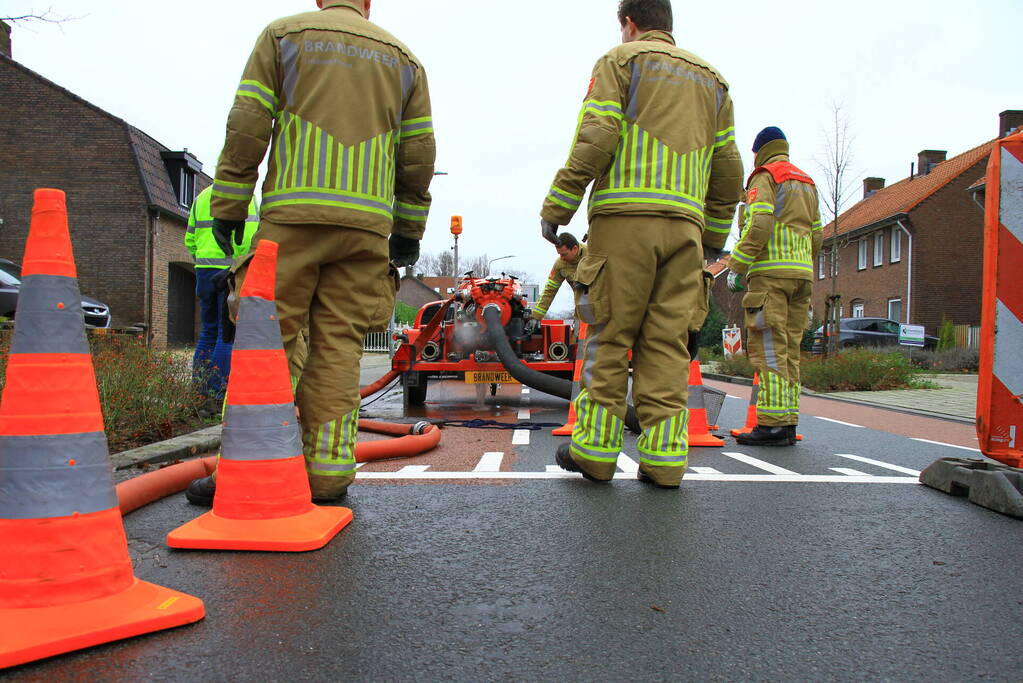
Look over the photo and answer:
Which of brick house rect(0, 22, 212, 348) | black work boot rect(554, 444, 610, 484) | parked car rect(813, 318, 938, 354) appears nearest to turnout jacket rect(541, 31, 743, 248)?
black work boot rect(554, 444, 610, 484)

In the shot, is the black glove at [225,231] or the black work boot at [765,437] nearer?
the black glove at [225,231]

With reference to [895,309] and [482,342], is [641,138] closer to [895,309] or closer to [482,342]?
[482,342]

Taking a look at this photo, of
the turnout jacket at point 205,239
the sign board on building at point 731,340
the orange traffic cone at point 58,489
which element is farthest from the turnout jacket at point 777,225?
the sign board on building at point 731,340

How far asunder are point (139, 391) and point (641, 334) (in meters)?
3.63

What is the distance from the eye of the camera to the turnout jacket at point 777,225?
19.0ft

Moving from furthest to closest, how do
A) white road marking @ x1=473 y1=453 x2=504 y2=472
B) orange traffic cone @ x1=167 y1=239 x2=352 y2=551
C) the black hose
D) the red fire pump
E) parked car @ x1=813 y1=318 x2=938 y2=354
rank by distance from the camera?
1. parked car @ x1=813 y1=318 x2=938 y2=354
2. the red fire pump
3. the black hose
4. white road marking @ x1=473 y1=453 x2=504 y2=472
5. orange traffic cone @ x1=167 y1=239 x2=352 y2=551

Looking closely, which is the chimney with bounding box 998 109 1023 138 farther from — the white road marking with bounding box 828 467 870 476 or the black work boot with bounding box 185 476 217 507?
the black work boot with bounding box 185 476 217 507

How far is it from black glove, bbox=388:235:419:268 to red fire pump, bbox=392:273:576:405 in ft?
14.5

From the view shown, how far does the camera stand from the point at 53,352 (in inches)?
82.4

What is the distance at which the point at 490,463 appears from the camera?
15.0 feet

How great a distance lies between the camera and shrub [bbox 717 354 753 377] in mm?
19000

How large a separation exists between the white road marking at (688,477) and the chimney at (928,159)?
4067 cm

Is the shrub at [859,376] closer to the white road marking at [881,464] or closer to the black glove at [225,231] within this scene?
the white road marking at [881,464]

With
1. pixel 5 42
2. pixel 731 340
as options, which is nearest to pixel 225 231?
pixel 731 340
